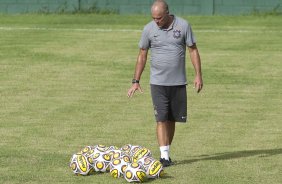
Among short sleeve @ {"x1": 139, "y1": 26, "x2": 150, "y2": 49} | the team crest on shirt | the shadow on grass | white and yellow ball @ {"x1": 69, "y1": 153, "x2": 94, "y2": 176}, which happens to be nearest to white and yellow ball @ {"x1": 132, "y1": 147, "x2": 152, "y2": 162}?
white and yellow ball @ {"x1": 69, "y1": 153, "x2": 94, "y2": 176}

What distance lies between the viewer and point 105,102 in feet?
65.3

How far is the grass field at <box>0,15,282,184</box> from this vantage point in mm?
13750

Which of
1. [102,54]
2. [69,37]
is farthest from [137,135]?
[69,37]

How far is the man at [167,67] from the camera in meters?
13.6

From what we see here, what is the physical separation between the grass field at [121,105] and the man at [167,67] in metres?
0.63

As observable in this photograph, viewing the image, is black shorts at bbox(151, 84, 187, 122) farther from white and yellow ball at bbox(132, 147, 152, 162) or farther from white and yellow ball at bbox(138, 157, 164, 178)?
white and yellow ball at bbox(138, 157, 164, 178)

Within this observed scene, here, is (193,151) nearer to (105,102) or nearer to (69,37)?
(105,102)

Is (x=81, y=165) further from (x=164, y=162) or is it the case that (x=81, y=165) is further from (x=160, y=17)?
(x=160, y=17)

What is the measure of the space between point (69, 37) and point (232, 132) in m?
15.2

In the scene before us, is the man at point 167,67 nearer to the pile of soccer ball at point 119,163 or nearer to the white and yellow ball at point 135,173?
the pile of soccer ball at point 119,163

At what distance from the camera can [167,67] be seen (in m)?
13.7

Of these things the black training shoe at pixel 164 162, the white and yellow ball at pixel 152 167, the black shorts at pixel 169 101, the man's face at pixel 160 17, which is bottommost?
the black training shoe at pixel 164 162

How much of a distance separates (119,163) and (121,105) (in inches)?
267

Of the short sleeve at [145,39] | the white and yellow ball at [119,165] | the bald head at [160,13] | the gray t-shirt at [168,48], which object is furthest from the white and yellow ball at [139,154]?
the bald head at [160,13]
